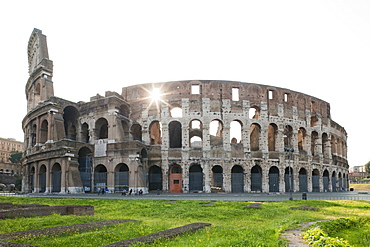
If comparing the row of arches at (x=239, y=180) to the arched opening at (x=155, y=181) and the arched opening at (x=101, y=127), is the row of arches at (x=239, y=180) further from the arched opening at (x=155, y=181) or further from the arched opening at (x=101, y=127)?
the arched opening at (x=101, y=127)

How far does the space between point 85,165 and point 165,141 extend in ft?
31.4

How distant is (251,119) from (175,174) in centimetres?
1128

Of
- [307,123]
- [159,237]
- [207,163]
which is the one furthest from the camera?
[307,123]

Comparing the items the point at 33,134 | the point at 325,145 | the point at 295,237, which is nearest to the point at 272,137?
the point at 325,145

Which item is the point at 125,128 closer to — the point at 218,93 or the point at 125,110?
the point at 125,110

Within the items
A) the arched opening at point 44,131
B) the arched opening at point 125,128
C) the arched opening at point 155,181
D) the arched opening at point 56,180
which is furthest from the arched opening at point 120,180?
the arched opening at point 44,131

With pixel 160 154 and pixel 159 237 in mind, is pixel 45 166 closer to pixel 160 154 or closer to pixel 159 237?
pixel 160 154

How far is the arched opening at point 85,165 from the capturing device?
36719mm

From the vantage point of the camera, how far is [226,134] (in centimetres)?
3781

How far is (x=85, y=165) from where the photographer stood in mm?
37188

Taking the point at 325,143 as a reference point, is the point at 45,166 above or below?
below

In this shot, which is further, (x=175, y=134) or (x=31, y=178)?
(x=175, y=134)

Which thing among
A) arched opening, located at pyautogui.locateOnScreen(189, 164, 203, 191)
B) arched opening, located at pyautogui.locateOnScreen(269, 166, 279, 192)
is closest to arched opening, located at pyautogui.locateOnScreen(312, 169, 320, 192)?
arched opening, located at pyautogui.locateOnScreen(269, 166, 279, 192)

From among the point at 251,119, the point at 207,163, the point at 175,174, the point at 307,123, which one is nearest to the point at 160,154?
the point at 175,174
